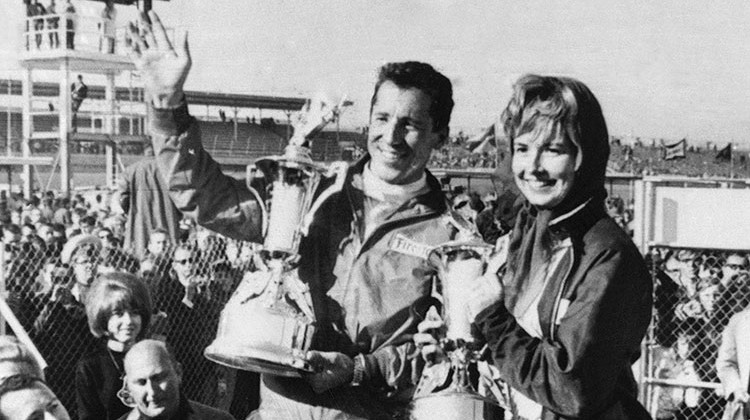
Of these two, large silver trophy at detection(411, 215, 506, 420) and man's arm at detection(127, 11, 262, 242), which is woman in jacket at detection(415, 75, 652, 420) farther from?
man's arm at detection(127, 11, 262, 242)

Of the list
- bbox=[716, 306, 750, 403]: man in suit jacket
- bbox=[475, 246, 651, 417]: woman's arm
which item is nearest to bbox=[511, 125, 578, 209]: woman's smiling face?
bbox=[475, 246, 651, 417]: woman's arm

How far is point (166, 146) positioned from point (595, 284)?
139cm

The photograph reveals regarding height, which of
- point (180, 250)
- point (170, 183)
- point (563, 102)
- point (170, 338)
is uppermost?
point (563, 102)

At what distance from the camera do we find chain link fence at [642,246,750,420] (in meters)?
7.46

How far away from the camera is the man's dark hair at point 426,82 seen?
11.3 ft

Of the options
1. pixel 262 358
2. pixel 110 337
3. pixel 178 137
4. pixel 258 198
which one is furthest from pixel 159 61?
pixel 110 337

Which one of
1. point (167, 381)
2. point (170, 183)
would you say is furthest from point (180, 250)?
point (170, 183)

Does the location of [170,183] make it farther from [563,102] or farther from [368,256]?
[563,102]

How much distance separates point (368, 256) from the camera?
3.42 meters

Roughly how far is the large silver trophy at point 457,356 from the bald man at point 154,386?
1.21m

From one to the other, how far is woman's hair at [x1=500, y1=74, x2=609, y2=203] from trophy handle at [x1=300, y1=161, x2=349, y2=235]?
2.73 feet

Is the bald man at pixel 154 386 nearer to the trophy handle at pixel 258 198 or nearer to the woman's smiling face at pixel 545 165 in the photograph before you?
the trophy handle at pixel 258 198

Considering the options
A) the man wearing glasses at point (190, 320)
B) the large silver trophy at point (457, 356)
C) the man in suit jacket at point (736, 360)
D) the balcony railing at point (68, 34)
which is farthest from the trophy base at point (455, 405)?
the balcony railing at point (68, 34)

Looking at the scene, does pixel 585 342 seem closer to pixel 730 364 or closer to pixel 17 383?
pixel 17 383
